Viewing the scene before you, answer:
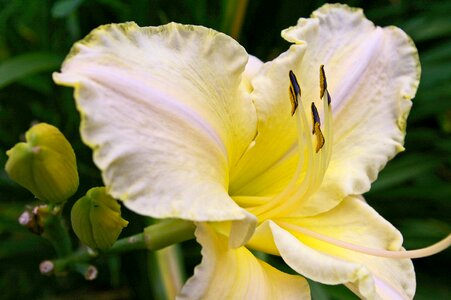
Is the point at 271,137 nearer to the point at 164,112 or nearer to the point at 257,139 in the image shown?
the point at 257,139

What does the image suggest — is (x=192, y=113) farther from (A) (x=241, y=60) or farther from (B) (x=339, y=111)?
(B) (x=339, y=111)

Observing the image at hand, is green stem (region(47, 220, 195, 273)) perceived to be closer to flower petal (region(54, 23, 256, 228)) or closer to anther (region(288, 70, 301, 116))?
flower petal (region(54, 23, 256, 228))

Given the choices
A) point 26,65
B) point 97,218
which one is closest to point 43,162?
point 97,218

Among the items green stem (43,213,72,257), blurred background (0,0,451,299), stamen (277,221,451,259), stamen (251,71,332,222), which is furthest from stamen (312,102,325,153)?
blurred background (0,0,451,299)

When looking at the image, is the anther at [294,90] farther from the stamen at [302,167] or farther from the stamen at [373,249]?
the stamen at [373,249]

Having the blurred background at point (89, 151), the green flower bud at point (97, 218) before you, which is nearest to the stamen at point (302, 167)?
the green flower bud at point (97, 218)
